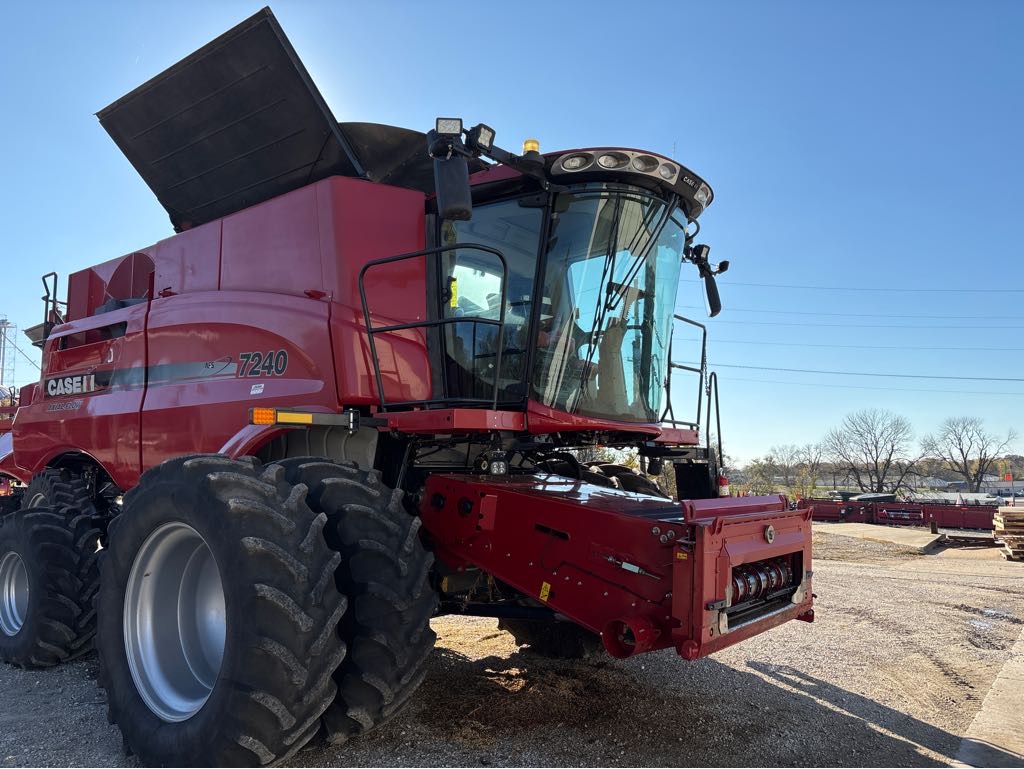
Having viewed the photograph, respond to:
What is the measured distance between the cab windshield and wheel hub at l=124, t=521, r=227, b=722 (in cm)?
199

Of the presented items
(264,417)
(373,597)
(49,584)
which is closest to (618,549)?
(373,597)

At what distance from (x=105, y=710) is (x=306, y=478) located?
2.07 metres

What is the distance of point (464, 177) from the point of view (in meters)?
3.56

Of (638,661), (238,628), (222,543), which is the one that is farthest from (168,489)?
(638,661)

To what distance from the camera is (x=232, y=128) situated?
5.27 meters

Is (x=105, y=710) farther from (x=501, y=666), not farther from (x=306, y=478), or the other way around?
(x=501, y=666)

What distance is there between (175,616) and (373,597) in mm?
1292

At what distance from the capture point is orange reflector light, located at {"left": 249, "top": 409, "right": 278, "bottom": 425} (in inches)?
148

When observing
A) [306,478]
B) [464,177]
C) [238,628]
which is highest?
[464,177]

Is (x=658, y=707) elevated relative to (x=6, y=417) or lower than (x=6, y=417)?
lower

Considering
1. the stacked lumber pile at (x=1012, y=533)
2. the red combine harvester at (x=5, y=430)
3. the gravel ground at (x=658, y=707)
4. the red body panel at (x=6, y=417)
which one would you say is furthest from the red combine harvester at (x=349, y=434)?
the stacked lumber pile at (x=1012, y=533)

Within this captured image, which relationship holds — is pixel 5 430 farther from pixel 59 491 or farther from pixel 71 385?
pixel 59 491

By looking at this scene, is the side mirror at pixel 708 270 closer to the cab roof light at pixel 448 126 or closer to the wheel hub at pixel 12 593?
the cab roof light at pixel 448 126

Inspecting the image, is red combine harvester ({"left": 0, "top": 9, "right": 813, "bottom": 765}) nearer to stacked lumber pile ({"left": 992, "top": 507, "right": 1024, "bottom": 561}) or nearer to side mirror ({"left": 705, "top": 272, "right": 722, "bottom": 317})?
side mirror ({"left": 705, "top": 272, "right": 722, "bottom": 317})
